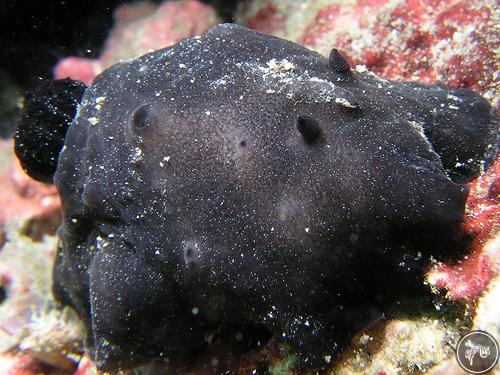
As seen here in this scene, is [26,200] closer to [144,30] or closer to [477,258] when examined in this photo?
[144,30]

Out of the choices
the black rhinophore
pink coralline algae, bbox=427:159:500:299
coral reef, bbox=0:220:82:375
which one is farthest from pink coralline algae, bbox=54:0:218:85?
pink coralline algae, bbox=427:159:500:299

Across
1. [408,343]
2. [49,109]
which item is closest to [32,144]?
[49,109]

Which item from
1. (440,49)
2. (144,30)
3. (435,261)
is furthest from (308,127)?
(144,30)

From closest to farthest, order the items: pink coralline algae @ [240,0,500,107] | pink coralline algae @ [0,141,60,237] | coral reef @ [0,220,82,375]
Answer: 1. pink coralline algae @ [240,0,500,107]
2. coral reef @ [0,220,82,375]
3. pink coralline algae @ [0,141,60,237]

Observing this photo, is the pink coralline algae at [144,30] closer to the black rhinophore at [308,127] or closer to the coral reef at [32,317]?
the coral reef at [32,317]

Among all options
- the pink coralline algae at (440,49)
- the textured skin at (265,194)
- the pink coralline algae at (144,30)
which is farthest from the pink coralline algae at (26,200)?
the pink coralline algae at (440,49)

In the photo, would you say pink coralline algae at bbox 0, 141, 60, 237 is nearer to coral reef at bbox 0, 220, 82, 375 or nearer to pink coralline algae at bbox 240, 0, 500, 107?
coral reef at bbox 0, 220, 82, 375

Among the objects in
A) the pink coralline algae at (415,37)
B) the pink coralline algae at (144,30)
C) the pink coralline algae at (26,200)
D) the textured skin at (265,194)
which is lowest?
the pink coralline algae at (26,200)
